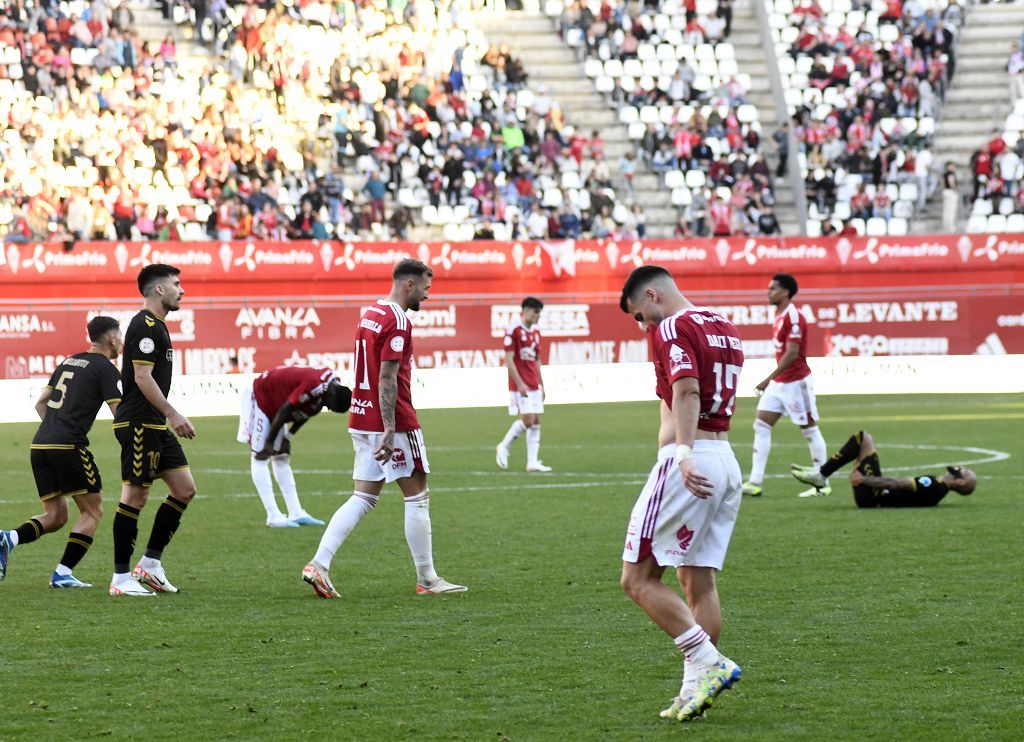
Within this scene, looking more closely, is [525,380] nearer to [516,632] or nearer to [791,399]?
[791,399]

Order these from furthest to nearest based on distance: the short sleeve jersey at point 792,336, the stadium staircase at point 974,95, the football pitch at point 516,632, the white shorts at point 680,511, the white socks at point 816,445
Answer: the stadium staircase at point 974,95 < the white socks at point 816,445 < the short sleeve jersey at point 792,336 < the football pitch at point 516,632 < the white shorts at point 680,511

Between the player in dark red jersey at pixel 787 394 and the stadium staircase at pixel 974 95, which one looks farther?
the stadium staircase at pixel 974 95

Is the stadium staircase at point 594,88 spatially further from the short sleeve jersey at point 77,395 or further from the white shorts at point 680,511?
the white shorts at point 680,511

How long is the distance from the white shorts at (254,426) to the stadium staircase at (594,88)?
26.2 metres

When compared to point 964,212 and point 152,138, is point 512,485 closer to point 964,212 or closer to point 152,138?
→ point 152,138

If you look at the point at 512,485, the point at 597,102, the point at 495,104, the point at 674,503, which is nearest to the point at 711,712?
the point at 674,503

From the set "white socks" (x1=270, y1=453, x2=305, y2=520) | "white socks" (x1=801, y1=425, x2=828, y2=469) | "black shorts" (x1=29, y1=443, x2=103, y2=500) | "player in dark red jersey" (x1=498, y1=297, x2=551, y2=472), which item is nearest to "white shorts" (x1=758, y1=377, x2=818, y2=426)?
"white socks" (x1=801, y1=425, x2=828, y2=469)

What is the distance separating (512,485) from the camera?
1903cm

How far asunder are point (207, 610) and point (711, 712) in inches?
161

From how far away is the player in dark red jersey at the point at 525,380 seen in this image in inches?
837

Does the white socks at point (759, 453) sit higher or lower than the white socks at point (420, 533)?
lower

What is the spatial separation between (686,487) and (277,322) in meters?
27.8

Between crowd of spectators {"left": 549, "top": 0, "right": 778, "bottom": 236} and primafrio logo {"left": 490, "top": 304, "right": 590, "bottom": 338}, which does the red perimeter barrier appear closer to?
primafrio logo {"left": 490, "top": 304, "right": 590, "bottom": 338}

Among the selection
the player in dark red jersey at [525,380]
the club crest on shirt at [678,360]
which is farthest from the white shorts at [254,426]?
the club crest on shirt at [678,360]
